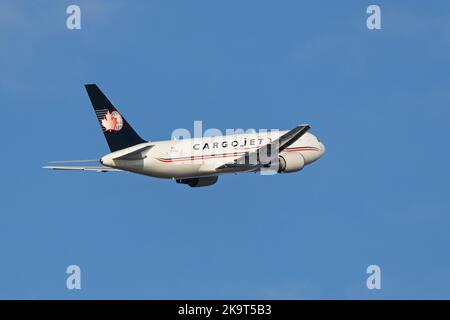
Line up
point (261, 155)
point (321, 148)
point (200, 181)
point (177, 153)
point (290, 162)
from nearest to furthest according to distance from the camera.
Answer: point (177, 153), point (261, 155), point (290, 162), point (200, 181), point (321, 148)

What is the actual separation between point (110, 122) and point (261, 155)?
45.2 ft

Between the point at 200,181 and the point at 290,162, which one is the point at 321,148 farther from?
the point at 200,181

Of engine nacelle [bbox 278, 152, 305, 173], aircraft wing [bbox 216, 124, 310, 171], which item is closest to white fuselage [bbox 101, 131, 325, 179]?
aircraft wing [bbox 216, 124, 310, 171]

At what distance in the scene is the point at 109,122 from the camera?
357ft

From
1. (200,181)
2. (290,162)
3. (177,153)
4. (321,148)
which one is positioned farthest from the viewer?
(321,148)

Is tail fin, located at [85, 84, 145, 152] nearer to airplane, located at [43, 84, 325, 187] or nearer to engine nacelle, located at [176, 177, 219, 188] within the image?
airplane, located at [43, 84, 325, 187]

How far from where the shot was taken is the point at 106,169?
114m

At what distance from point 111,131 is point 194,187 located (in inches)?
421

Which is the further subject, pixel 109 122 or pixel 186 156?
pixel 186 156

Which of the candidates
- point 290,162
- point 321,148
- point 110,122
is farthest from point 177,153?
point 321,148

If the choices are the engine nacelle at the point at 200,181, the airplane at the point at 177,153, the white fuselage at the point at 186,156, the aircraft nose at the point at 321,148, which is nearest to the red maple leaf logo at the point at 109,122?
the airplane at the point at 177,153
